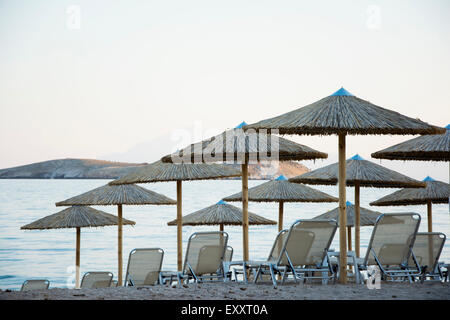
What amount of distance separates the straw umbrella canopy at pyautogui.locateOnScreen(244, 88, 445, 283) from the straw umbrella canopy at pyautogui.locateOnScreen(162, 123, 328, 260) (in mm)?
1147

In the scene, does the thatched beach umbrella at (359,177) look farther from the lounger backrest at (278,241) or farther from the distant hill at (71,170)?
the distant hill at (71,170)

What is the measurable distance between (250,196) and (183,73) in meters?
5.65

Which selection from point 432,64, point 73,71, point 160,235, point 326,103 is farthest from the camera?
point 160,235

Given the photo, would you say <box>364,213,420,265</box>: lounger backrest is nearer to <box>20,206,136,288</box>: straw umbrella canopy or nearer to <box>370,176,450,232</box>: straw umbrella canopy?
<box>370,176,450,232</box>: straw umbrella canopy

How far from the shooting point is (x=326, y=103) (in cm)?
697

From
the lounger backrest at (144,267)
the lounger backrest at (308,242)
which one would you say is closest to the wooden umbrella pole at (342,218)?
the lounger backrest at (308,242)

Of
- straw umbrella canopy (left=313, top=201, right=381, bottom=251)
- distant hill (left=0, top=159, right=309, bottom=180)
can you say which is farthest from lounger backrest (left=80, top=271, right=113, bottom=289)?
distant hill (left=0, top=159, right=309, bottom=180)

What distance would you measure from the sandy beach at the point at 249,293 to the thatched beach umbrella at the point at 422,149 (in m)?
2.93

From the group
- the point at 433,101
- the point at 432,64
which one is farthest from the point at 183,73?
the point at 432,64

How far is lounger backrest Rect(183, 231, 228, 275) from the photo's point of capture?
733cm

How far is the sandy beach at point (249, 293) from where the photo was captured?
531cm

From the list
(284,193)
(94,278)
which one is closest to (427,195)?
(284,193)

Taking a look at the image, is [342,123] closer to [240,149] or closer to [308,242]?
[308,242]
